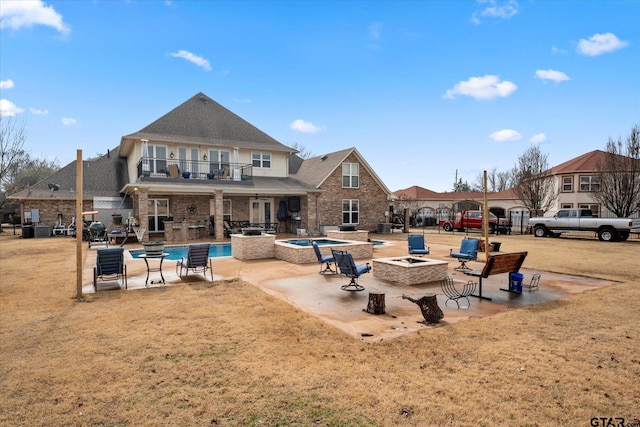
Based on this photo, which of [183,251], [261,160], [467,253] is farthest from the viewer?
[261,160]

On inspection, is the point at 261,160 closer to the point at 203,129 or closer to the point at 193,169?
the point at 203,129

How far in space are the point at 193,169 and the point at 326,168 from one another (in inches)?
387

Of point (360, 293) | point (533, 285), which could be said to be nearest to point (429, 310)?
point (360, 293)

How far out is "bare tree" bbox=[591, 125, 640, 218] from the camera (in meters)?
26.6

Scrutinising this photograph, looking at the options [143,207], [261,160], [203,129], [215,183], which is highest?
[203,129]

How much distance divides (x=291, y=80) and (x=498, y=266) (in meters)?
24.1

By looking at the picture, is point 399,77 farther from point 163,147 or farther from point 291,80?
point 163,147

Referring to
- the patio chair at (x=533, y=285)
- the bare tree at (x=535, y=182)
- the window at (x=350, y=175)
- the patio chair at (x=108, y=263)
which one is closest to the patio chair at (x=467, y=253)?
the patio chair at (x=533, y=285)

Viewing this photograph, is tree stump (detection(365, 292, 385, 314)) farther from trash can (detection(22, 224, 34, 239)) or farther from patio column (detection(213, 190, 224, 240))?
trash can (detection(22, 224, 34, 239))

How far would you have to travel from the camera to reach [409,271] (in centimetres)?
948

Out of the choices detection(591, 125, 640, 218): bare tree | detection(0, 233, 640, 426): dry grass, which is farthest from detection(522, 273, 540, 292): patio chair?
detection(591, 125, 640, 218): bare tree

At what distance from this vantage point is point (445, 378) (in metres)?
4.16

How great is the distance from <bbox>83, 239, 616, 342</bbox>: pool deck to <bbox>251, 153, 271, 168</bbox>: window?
15037 millimetres

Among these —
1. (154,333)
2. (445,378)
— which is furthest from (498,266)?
(154,333)
